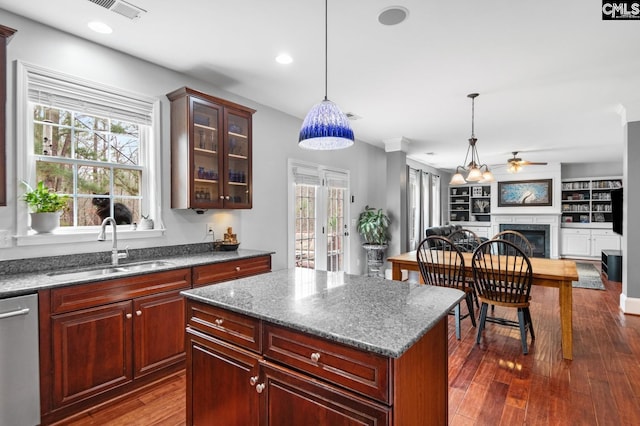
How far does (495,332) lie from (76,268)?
4030 millimetres

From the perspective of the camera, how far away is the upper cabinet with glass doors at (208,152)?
310cm

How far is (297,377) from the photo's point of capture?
130 cm

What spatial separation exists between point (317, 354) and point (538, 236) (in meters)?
10.1

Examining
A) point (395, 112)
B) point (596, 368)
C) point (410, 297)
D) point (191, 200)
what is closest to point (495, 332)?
point (596, 368)

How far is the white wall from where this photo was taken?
2320mm

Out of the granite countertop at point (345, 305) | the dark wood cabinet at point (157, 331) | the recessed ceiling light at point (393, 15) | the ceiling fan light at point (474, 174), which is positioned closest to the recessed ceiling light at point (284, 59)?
the recessed ceiling light at point (393, 15)

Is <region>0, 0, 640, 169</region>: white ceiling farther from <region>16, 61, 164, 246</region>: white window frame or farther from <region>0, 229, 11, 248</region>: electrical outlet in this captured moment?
<region>0, 229, 11, 248</region>: electrical outlet

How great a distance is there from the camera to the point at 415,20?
2369 mm

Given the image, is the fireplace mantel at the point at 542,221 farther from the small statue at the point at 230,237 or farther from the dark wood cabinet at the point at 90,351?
the dark wood cabinet at the point at 90,351

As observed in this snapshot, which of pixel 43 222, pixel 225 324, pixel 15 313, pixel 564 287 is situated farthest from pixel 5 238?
pixel 564 287

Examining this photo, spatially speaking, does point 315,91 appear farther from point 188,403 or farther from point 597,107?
point 597,107

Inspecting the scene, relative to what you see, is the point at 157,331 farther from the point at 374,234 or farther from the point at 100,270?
the point at 374,234

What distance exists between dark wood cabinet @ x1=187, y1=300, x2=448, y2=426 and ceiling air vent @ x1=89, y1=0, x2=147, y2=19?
2.00 metres

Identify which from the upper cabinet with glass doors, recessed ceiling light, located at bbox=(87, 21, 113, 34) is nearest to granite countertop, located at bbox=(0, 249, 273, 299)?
the upper cabinet with glass doors
